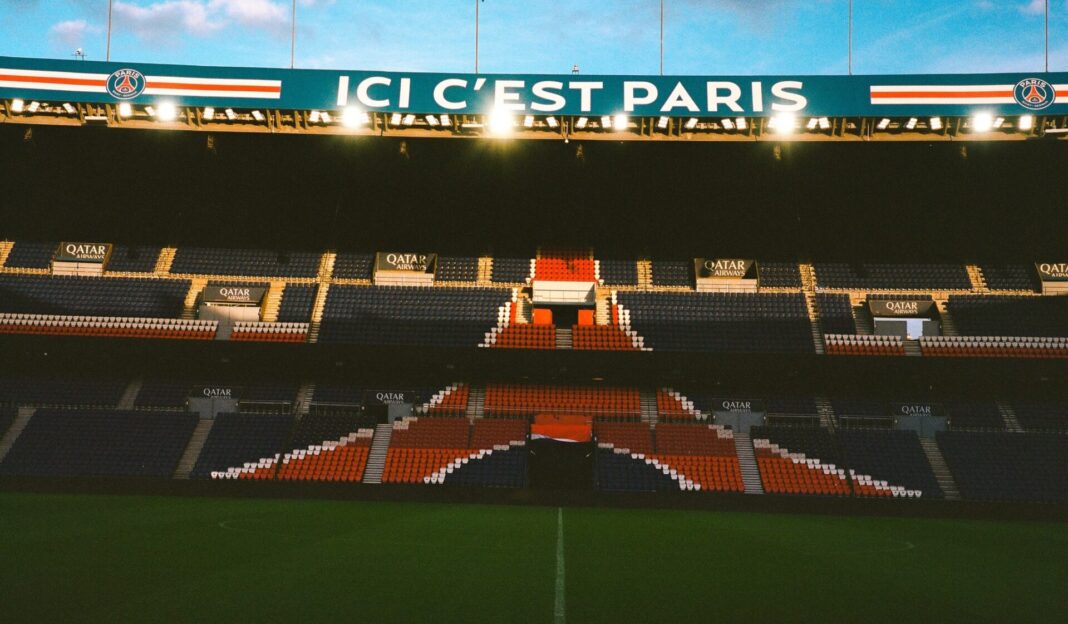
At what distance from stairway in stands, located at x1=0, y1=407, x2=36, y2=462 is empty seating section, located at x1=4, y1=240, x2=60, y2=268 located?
7.60 meters

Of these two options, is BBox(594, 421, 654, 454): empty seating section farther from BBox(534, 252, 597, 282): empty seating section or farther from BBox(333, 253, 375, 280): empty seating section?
BBox(333, 253, 375, 280): empty seating section

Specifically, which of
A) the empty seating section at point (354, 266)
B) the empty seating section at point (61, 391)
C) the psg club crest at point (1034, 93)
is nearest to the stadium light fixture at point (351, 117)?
the empty seating section at point (354, 266)

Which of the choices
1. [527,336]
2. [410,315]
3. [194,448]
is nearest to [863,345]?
[527,336]

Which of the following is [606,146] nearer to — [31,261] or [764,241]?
[764,241]

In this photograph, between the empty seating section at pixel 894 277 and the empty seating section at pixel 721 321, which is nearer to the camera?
the empty seating section at pixel 721 321

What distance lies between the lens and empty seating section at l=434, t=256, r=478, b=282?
114ft

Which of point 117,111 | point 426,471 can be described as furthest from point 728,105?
point 117,111

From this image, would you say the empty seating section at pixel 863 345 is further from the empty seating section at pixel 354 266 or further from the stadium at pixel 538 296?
the empty seating section at pixel 354 266

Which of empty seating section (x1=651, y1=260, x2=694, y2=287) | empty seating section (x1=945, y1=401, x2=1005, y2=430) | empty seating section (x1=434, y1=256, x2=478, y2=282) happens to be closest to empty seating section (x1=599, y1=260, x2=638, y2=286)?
empty seating section (x1=651, y1=260, x2=694, y2=287)

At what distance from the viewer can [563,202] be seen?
3553 centimetres

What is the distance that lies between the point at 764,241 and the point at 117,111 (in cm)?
2736

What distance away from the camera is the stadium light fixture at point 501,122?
91.0 feet

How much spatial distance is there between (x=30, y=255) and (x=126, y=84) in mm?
11994

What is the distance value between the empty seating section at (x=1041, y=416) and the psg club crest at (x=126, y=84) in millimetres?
35228
